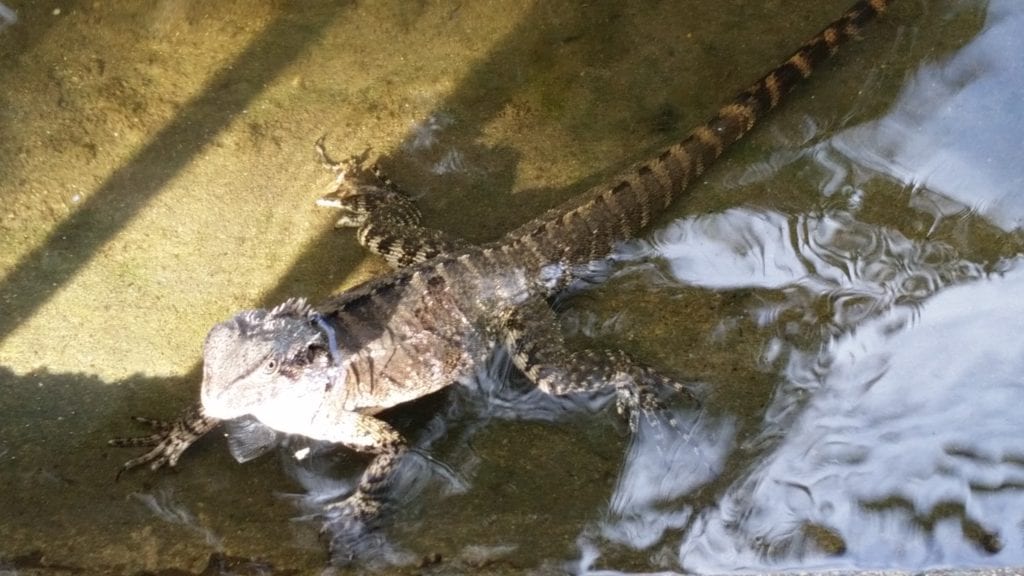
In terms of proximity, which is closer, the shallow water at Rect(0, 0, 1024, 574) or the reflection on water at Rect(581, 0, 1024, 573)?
the reflection on water at Rect(581, 0, 1024, 573)

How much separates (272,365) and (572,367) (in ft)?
4.48

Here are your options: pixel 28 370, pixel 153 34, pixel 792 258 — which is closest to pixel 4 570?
pixel 28 370

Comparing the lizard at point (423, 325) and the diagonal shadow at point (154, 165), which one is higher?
the diagonal shadow at point (154, 165)

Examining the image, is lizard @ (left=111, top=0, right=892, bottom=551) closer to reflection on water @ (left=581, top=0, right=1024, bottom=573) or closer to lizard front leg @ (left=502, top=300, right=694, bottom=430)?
lizard front leg @ (left=502, top=300, right=694, bottom=430)

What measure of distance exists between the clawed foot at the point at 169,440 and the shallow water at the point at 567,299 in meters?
0.08

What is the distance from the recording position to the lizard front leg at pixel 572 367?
3.79m

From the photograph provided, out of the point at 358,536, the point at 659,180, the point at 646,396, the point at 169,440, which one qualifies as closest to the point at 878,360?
the point at 646,396

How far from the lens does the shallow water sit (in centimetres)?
323

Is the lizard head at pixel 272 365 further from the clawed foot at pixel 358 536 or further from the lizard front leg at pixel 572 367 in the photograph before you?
the lizard front leg at pixel 572 367

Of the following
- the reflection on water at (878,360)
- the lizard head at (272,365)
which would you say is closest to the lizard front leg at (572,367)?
the reflection on water at (878,360)

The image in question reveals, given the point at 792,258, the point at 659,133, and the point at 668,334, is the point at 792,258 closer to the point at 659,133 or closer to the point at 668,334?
the point at 668,334

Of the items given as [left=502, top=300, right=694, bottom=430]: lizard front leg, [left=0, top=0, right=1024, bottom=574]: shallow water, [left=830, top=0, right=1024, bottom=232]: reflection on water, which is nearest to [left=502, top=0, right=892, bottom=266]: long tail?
[left=0, top=0, right=1024, bottom=574]: shallow water

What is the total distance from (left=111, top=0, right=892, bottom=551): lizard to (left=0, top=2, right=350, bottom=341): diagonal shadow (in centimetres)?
86

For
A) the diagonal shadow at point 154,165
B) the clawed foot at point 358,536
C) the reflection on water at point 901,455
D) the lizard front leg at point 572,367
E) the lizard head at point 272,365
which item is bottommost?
the reflection on water at point 901,455
